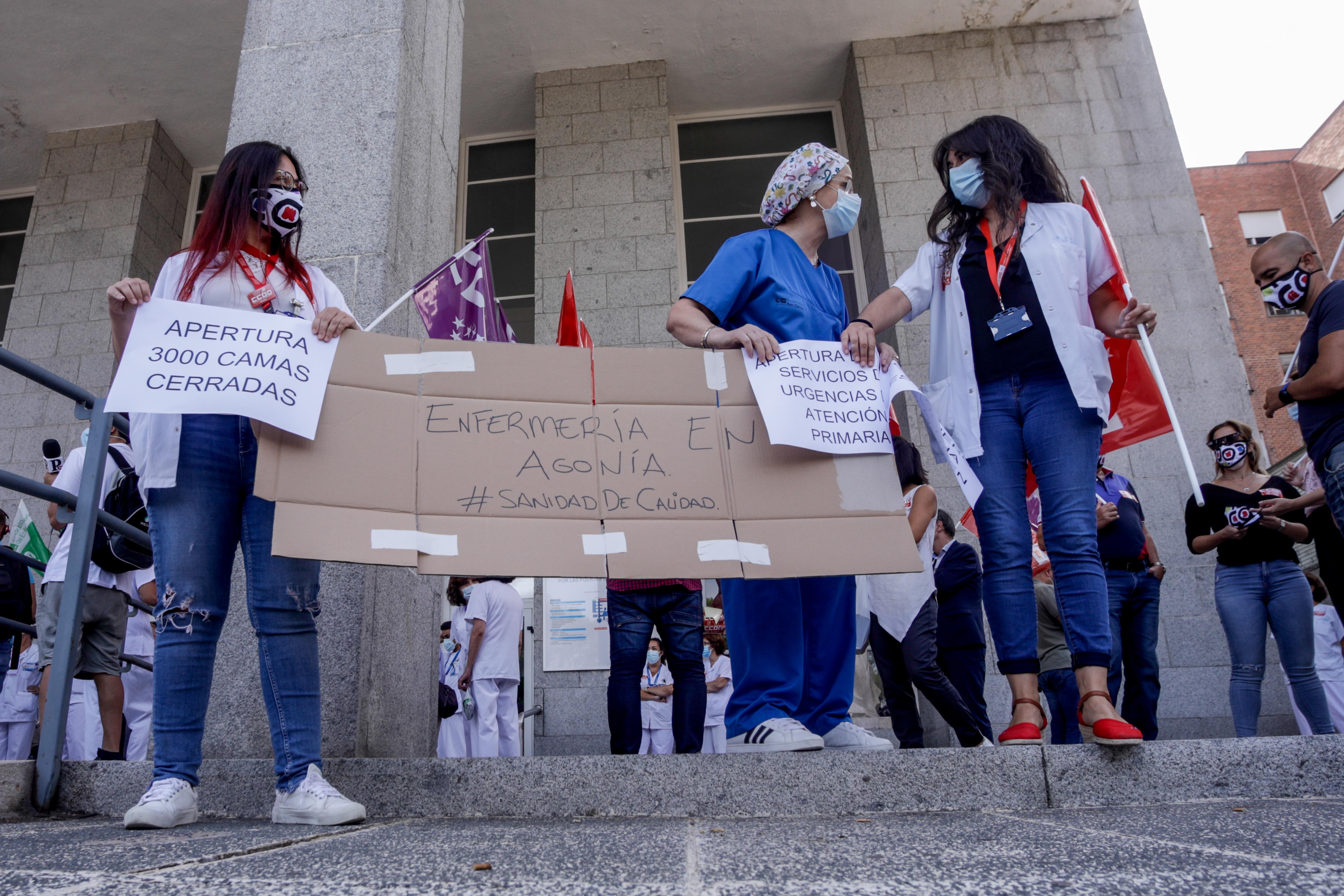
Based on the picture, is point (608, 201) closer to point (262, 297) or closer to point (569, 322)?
point (569, 322)

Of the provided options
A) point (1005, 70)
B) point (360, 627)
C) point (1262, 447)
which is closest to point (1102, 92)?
point (1005, 70)

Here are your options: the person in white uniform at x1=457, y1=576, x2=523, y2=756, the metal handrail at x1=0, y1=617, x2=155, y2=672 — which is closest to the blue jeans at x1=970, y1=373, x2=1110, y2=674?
the metal handrail at x1=0, y1=617, x2=155, y2=672

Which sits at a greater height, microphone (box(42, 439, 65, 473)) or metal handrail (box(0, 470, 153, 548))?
microphone (box(42, 439, 65, 473))

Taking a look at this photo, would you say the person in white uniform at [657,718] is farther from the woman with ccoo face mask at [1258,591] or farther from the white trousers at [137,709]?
the woman with ccoo face mask at [1258,591]

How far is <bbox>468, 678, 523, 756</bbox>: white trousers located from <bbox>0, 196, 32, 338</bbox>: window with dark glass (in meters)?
7.03

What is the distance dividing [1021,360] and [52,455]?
19.4 ft

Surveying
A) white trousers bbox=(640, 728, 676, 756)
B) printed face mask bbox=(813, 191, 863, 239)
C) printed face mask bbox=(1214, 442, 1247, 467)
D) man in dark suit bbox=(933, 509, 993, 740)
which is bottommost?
white trousers bbox=(640, 728, 676, 756)

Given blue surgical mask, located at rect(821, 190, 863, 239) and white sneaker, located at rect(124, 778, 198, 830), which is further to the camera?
blue surgical mask, located at rect(821, 190, 863, 239)

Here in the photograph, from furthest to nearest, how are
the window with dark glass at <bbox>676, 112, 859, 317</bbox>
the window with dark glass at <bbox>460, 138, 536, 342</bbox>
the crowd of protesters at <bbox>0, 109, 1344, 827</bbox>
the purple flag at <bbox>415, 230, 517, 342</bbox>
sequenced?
the window with dark glass at <bbox>460, 138, 536, 342</bbox>
the window with dark glass at <bbox>676, 112, 859, 317</bbox>
the purple flag at <bbox>415, 230, 517, 342</bbox>
the crowd of protesters at <bbox>0, 109, 1344, 827</bbox>

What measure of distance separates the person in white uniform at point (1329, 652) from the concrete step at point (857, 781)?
17.0 ft

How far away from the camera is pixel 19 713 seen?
19.6 feet

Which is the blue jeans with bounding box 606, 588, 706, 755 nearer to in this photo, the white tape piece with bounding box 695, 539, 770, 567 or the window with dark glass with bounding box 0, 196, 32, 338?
the white tape piece with bounding box 695, 539, 770, 567

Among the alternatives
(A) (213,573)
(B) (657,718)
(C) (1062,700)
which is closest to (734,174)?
(B) (657,718)

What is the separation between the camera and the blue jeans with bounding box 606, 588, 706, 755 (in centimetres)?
306
